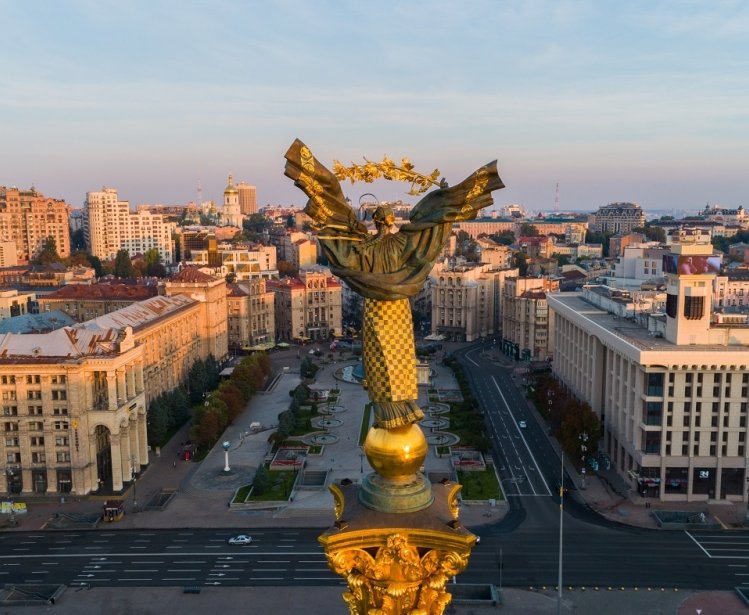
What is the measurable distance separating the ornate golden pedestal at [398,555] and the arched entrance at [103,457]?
192 feet

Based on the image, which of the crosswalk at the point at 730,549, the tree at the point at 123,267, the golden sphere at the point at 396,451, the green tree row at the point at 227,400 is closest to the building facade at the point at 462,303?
the green tree row at the point at 227,400

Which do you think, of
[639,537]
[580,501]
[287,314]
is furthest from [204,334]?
[639,537]

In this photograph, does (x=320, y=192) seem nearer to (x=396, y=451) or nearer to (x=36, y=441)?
(x=396, y=451)

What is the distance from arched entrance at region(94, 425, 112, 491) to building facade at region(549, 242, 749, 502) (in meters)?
50.4

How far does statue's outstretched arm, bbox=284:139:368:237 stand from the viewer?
58.5 feet

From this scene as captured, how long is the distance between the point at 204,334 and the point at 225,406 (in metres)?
29.4

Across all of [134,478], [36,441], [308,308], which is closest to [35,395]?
[36,441]

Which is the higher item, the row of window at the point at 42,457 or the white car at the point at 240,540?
the row of window at the point at 42,457

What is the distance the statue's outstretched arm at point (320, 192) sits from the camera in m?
17.8

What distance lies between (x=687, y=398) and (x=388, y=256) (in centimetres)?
5533

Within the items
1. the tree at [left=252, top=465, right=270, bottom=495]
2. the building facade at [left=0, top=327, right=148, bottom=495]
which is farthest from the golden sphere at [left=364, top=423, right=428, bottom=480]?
the building facade at [left=0, top=327, right=148, bottom=495]

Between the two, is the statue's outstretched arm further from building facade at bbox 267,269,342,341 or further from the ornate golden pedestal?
building facade at bbox 267,269,342,341

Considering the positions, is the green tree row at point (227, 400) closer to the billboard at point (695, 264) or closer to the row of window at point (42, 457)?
the row of window at point (42, 457)

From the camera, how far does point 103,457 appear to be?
72.4 meters
